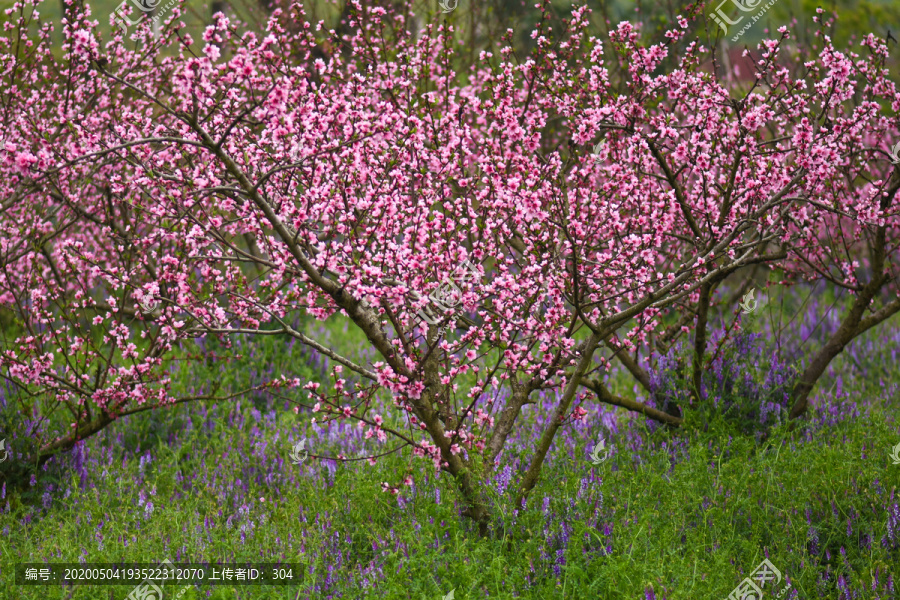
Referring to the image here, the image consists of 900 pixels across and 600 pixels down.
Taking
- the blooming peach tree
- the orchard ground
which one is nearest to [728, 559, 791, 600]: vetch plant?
the orchard ground

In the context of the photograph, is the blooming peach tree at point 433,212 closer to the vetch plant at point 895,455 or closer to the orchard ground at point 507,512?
the orchard ground at point 507,512

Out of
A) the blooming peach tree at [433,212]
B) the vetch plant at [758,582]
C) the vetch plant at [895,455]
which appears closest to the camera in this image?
the vetch plant at [758,582]

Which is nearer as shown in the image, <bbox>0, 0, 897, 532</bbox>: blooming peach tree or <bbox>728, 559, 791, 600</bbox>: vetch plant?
<bbox>728, 559, 791, 600</bbox>: vetch plant

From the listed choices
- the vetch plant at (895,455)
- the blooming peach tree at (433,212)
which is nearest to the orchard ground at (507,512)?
the vetch plant at (895,455)

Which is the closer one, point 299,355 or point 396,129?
point 396,129

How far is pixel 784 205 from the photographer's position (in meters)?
5.22

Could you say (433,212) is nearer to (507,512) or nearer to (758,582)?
(507,512)

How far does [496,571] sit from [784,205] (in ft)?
10.9

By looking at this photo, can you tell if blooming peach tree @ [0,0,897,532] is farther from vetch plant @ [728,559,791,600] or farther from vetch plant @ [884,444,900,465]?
vetch plant @ [884,444,900,465]

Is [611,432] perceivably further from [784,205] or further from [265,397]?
[265,397]

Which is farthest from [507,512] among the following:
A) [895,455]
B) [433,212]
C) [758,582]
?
[895,455]

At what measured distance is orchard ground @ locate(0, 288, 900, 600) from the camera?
378 cm

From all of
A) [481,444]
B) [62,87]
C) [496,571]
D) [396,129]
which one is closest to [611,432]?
[481,444]

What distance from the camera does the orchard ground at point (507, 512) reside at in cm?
378
